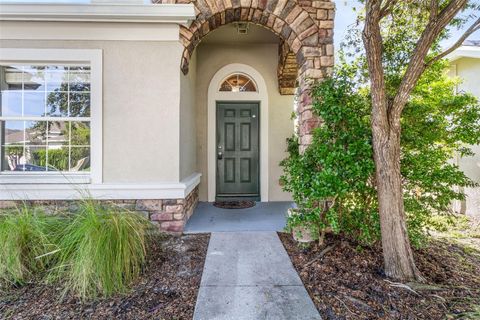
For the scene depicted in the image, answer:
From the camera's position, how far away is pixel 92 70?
11.8ft

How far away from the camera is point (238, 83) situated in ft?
18.7

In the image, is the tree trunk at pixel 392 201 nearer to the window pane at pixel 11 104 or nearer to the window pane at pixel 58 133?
the window pane at pixel 58 133

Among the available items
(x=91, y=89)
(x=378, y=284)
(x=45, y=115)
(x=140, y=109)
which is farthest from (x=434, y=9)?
(x=45, y=115)

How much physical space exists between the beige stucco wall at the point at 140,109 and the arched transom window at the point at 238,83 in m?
2.06

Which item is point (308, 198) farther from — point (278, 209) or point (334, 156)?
point (278, 209)

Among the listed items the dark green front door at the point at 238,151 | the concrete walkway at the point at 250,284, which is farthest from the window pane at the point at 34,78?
the concrete walkway at the point at 250,284

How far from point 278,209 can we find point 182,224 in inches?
78.9

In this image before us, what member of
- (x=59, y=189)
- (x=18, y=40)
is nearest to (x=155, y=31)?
(x=18, y=40)

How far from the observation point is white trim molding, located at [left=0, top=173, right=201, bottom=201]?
3.58 m

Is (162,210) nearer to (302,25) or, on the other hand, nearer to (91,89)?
(91,89)

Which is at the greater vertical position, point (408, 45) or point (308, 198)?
point (408, 45)

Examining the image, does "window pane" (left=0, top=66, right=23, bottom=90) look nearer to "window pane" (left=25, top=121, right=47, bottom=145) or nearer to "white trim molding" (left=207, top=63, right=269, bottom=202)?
"window pane" (left=25, top=121, right=47, bottom=145)

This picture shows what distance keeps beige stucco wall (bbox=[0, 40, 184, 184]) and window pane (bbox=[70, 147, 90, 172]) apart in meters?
0.35

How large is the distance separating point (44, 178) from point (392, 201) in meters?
4.34
